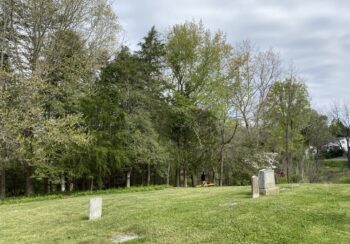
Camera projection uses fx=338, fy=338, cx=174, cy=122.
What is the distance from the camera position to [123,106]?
2153 centimetres

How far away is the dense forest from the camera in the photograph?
16.7m

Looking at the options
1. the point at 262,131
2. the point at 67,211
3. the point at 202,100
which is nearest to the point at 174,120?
the point at 202,100

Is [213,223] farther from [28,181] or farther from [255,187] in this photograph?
[28,181]

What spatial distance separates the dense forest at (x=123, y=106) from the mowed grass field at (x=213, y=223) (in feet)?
22.7

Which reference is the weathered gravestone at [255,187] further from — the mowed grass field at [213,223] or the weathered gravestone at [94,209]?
the weathered gravestone at [94,209]

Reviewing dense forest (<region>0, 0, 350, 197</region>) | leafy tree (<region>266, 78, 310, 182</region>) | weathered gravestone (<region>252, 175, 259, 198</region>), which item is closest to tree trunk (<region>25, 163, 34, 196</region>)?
dense forest (<region>0, 0, 350, 197</region>)

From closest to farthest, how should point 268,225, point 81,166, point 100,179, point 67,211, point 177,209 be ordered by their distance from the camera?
point 268,225, point 177,209, point 67,211, point 81,166, point 100,179

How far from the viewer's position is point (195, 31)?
26.7m

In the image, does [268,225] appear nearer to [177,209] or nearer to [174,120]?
[177,209]

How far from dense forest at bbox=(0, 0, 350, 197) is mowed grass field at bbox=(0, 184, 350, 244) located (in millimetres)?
6930

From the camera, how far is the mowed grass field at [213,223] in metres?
6.10

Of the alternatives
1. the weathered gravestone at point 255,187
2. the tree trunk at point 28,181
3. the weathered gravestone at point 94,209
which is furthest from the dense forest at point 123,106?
the weathered gravestone at point 255,187

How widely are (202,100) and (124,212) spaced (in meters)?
17.4

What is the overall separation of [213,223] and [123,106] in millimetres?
15350
